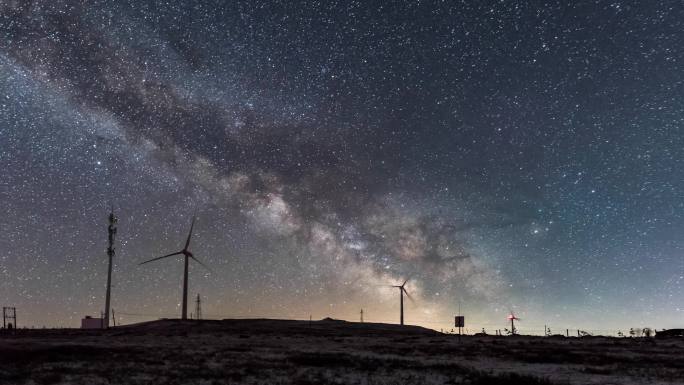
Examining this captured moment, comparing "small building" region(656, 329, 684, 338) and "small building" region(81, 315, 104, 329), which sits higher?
"small building" region(81, 315, 104, 329)

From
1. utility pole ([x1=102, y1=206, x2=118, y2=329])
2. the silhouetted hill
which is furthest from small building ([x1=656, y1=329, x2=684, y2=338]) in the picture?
utility pole ([x1=102, y1=206, x2=118, y2=329])

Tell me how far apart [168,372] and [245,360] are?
8.84 metres

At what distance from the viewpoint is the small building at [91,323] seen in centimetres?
10512

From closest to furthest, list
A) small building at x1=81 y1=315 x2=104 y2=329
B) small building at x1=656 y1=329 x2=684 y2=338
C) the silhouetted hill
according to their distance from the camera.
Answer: the silhouetted hill, small building at x1=656 y1=329 x2=684 y2=338, small building at x1=81 y1=315 x2=104 y2=329

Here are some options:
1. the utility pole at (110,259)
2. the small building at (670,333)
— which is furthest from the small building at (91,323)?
the small building at (670,333)

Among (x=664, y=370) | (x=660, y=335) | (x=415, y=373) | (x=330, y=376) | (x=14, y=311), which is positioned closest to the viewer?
(x=330, y=376)

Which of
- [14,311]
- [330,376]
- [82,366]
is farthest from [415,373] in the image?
[14,311]

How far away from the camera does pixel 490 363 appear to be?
39.4 meters

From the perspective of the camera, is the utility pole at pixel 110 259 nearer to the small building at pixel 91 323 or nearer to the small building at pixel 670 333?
the small building at pixel 91 323

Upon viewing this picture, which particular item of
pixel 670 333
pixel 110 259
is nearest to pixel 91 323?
pixel 110 259

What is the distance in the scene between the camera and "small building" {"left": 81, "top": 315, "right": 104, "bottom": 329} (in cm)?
10512

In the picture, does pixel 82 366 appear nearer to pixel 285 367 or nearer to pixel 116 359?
pixel 116 359

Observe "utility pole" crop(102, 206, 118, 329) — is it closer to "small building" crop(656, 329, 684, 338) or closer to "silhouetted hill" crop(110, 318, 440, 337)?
"silhouetted hill" crop(110, 318, 440, 337)

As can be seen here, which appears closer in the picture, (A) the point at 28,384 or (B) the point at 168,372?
(A) the point at 28,384
